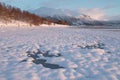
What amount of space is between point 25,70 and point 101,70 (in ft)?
9.97

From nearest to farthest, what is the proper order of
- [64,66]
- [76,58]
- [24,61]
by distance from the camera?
[64,66] < [24,61] < [76,58]

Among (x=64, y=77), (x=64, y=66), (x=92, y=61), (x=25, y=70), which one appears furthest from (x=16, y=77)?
(x=92, y=61)

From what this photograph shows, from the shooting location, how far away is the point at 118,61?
32.7 ft

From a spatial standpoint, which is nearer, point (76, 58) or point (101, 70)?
point (101, 70)

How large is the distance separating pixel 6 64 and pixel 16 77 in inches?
77.2

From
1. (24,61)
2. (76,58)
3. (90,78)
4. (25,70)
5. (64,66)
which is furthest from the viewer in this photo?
(76,58)

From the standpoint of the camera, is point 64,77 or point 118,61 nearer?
point 64,77

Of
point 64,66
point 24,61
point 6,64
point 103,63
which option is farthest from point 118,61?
point 6,64

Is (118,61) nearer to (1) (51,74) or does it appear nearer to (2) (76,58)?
(2) (76,58)

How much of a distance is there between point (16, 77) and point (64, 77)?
170cm

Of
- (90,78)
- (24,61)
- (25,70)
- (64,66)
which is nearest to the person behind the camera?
(90,78)

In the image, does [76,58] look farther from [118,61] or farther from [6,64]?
[6,64]

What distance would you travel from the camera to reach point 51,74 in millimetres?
7793

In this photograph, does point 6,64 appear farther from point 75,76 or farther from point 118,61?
point 118,61
